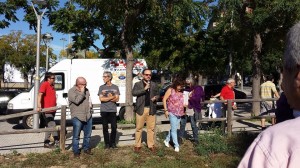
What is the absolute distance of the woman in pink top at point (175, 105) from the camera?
26.4 ft

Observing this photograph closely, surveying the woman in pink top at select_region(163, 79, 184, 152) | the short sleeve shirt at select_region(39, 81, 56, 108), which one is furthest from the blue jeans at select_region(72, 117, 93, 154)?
the woman in pink top at select_region(163, 79, 184, 152)

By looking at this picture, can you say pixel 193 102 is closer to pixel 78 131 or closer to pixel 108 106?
pixel 108 106

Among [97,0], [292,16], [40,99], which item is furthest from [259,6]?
[40,99]

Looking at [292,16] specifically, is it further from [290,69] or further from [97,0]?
[290,69]

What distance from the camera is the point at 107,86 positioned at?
822cm

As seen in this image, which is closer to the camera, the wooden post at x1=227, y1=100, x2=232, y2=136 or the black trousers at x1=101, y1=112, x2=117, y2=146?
the black trousers at x1=101, y1=112, x2=117, y2=146

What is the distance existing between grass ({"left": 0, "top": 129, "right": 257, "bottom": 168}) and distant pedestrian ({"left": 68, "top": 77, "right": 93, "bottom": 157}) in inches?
11.0

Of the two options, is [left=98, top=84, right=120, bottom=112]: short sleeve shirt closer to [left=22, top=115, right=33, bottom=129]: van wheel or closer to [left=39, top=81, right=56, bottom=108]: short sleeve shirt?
[left=39, top=81, right=56, bottom=108]: short sleeve shirt

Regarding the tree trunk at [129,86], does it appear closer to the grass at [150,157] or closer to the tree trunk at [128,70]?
the tree trunk at [128,70]

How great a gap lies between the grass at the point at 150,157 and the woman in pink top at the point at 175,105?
520mm

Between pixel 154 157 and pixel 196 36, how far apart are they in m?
14.1

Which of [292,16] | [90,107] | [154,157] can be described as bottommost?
[154,157]

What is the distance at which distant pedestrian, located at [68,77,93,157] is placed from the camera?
7516mm

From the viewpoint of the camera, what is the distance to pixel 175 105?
8.12 meters
